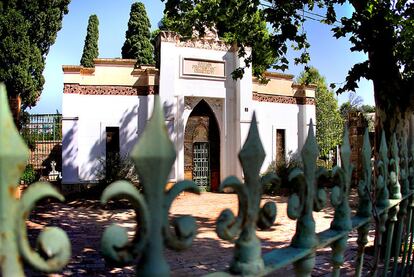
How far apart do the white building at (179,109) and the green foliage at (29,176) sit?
426cm

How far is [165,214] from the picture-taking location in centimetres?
77

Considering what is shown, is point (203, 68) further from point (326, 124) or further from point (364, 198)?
point (326, 124)

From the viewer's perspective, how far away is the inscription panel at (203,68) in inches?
551

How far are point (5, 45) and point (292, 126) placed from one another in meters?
11.3

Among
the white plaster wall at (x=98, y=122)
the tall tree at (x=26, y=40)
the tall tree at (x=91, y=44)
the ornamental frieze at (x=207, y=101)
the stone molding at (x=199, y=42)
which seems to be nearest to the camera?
the tall tree at (x=26, y=40)

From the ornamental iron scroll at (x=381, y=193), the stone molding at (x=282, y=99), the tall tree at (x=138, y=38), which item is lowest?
the ornamental iron scroll at (x=381, y=193)

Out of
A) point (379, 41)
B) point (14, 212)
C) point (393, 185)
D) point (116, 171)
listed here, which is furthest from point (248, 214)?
point (116, 171)

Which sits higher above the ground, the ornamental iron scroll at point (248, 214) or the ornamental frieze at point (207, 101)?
→ the ornamental frieze at point (207, 101)

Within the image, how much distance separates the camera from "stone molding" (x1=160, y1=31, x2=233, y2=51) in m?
13.6

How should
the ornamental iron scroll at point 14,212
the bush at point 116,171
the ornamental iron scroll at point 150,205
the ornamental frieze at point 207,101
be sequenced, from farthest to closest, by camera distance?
the ornamental frieze at point 207,101
the bush at point 116,171
the ornamental iron scroll at point 150,205
the ornamental iron scroll at point 14,212

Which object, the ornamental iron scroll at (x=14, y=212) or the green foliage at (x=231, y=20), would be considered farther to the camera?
the green foliage at (x=231, y=20)

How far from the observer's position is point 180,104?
13930 mm

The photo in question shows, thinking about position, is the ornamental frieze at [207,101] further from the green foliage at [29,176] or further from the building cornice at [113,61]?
the green foliage at [29,176]

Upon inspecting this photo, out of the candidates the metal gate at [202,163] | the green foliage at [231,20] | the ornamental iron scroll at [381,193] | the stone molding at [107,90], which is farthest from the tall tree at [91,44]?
the ornamental iron scroll at [381,193]
